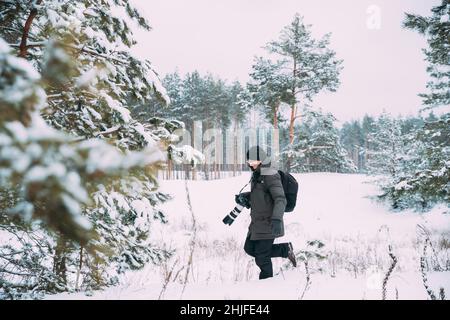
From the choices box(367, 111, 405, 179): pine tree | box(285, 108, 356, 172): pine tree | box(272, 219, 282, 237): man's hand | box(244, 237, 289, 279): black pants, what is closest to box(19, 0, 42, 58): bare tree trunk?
box(272, 219, 282, 237): man's hand

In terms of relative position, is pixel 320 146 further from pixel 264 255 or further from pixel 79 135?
pixel 79 135

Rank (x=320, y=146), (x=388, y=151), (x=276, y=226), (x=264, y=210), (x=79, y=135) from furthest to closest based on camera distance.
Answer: (x=320, y=146), (x=388, y=151), (x=264, y=210), (x=276, y=226), (x=79, y=135)

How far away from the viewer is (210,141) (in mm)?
42875

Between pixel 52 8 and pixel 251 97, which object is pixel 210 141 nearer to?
pixel 251 97

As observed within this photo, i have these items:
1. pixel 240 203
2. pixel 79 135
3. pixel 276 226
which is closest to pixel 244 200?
pixel 240 203

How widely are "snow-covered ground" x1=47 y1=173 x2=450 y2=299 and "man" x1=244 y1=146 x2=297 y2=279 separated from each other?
12.1 inches

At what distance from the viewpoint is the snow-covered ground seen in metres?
3.90

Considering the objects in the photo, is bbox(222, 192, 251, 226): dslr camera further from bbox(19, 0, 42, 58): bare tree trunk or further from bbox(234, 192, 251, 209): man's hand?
bbox(19, 0, 42, 58): bare tree trunk

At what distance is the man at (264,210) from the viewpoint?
471 centimetres

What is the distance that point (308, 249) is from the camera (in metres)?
5.08

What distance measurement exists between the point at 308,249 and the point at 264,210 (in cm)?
96

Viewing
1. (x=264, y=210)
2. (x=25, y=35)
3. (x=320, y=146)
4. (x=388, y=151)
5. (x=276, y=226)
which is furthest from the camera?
(x=320, y=146)
